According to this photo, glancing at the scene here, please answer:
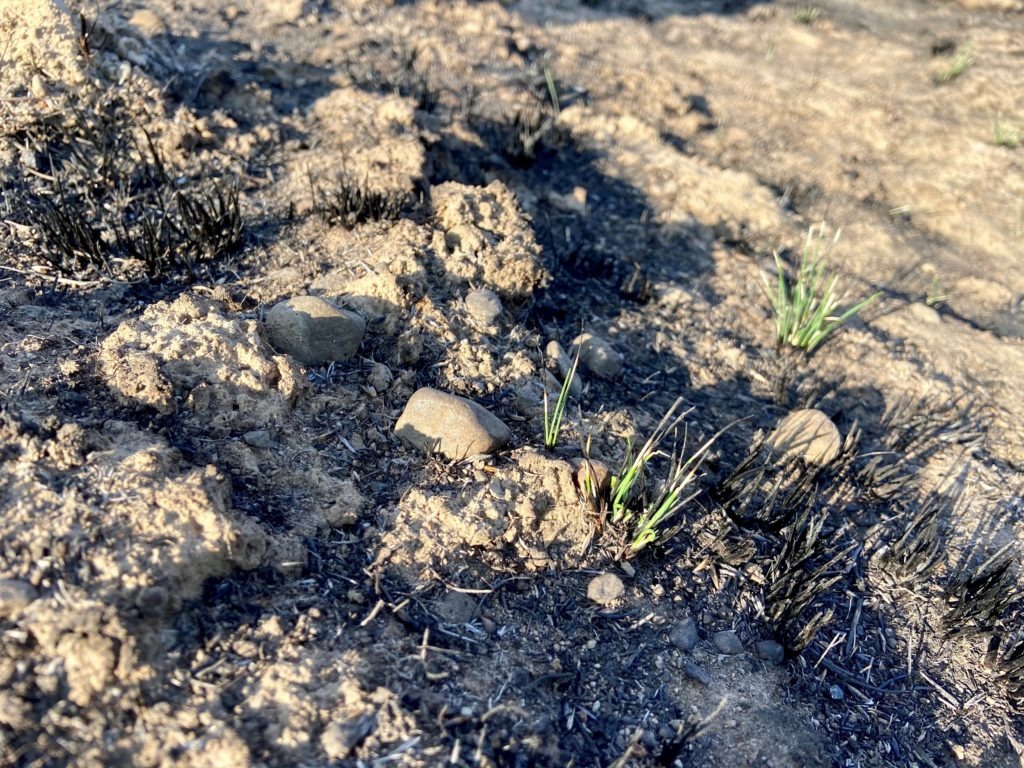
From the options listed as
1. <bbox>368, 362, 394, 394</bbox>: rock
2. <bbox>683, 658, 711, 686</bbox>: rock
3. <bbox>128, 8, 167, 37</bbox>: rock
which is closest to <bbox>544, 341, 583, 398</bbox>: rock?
<bbox>368, 362, 394, 394</bbox>: rock

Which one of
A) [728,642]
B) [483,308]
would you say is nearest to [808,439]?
[728,642]

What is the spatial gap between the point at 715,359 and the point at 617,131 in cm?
213

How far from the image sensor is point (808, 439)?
300cm

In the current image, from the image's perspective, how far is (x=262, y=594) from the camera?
2.03 meters

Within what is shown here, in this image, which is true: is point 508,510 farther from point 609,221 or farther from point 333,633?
point 609,221

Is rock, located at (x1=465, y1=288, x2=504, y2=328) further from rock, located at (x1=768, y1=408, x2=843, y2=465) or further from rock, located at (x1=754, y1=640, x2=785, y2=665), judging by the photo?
rock, located at (x1=754, y1=640, x2=785, y2=665)

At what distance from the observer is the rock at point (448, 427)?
248 centimetres

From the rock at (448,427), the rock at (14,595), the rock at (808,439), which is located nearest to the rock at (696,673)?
the rock at (448,427)

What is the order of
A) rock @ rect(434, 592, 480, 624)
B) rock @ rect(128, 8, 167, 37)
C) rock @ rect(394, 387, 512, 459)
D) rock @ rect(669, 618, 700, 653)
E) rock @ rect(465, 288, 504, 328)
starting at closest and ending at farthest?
1. rock @ rect(434, 592, 480, 624)
2. rock @ rect(669, 618, 700, 653)
3. rock @ rect(394, 387, 512, 459)
4. rock @ rect(465, 288, 504, 328)
5. rock @ rect(128, 8, 167, 37)

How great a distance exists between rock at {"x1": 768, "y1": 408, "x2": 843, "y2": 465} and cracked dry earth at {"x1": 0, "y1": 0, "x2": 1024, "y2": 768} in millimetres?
76

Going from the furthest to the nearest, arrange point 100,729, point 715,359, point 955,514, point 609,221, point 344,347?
point 609,221 → point 715,359 → point 955,514 → point 344,347 → point 100,729

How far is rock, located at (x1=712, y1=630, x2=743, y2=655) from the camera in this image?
7.67 ft

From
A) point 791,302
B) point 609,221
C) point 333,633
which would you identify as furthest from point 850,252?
point 333,633

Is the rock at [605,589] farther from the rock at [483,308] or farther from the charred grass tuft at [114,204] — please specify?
the charred grass tuft at [114,204]
